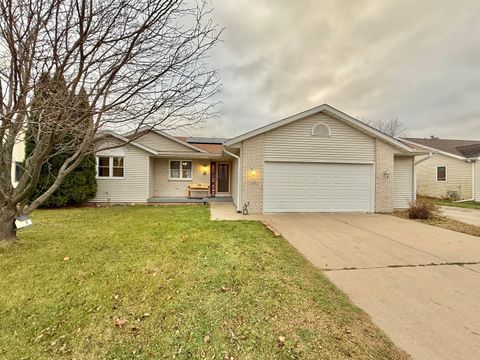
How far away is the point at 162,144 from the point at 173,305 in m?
12.9

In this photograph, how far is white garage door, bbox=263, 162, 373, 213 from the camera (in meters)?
10.0

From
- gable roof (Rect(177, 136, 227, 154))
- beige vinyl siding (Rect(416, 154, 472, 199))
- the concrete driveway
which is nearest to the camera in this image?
the concrete driveway

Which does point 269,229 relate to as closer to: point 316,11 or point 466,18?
point 316,11

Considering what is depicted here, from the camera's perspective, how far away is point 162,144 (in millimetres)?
14477

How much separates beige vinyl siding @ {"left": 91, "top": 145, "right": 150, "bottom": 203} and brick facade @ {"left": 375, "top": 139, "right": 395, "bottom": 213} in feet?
39.6

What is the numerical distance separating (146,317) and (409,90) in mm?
20636

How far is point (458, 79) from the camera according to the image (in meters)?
15.0

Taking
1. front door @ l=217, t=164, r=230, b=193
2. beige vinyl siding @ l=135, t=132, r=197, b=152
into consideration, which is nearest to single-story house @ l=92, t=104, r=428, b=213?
beige vinyl siding @ l=135, t=132, r=197, b=152

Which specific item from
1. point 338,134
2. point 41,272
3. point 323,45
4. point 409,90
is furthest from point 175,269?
point 409,90

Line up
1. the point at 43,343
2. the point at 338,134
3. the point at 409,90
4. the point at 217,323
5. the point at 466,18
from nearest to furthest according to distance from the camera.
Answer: the point at 43,343 < the point at 217,323 < the point at 466,18 < the point at 338,134 < the point at 409,90

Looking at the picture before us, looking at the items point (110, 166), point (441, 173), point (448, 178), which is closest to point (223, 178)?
point (110, 166)

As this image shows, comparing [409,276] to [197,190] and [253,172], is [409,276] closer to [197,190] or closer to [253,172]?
[253,172]

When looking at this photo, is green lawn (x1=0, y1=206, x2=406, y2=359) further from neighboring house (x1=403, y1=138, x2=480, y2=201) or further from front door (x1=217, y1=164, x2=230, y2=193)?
neighboring house (x1=403, y1=138, x2=480, y2=201)

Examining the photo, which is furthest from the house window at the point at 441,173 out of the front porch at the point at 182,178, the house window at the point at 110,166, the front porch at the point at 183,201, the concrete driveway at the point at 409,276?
the house window at the point at 110,166
